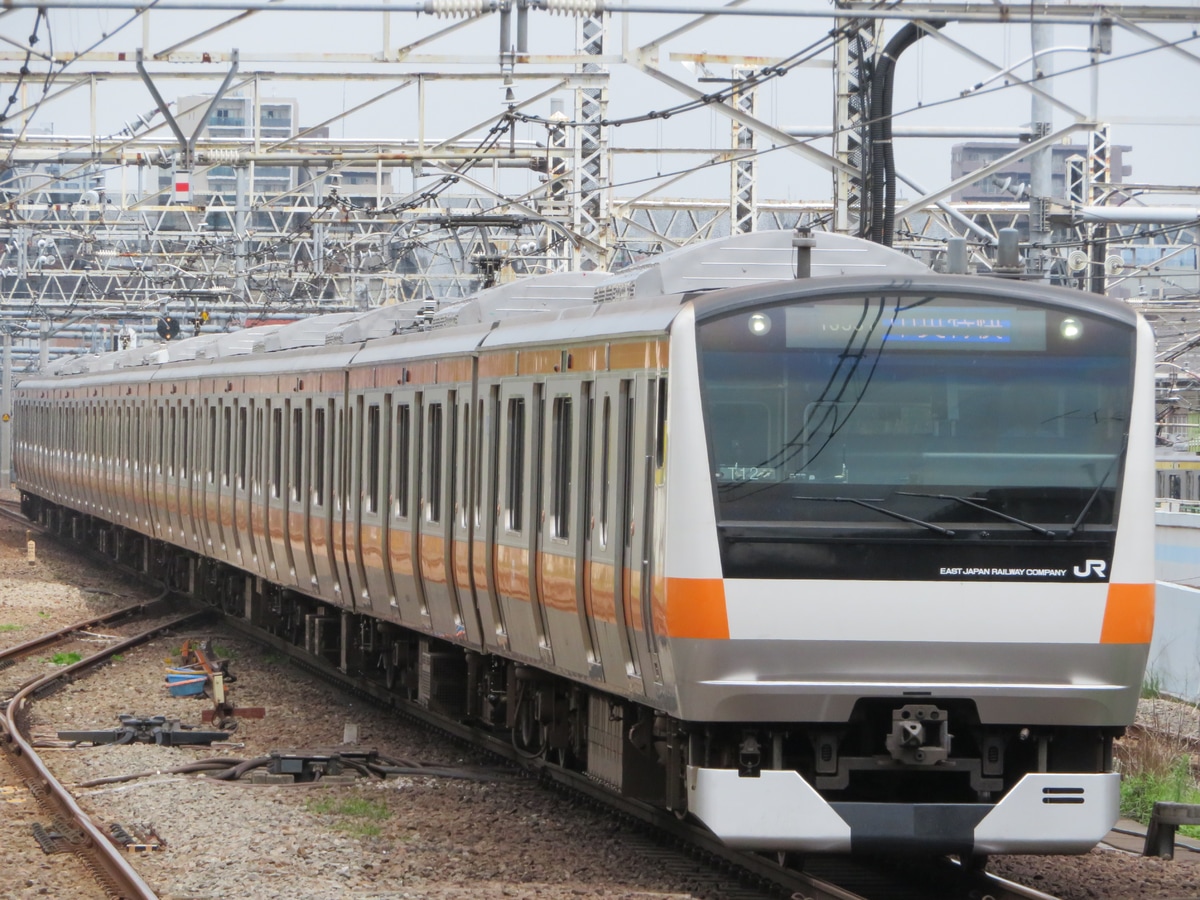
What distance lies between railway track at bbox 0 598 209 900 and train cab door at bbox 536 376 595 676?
7.59 ft

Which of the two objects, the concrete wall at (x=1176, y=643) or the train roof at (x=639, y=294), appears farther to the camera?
the concrete wall at (x=1176, y=643)

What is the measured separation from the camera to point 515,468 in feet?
35.8

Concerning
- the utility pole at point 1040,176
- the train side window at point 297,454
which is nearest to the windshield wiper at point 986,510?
the utility pole at point 1040,176

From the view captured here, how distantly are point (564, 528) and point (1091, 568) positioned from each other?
282cm

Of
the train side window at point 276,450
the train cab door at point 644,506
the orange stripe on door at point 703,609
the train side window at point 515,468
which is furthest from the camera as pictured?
the train side window at point 276,450

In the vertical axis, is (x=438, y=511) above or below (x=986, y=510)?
below

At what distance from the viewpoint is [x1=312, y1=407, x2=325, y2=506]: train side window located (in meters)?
16.1

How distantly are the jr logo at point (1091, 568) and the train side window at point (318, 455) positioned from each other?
28.7 feet

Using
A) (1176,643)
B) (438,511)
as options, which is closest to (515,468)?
(438,511)

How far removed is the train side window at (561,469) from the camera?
9.98 m

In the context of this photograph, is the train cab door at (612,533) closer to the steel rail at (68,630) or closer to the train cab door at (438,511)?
the train cab door at (438,511)

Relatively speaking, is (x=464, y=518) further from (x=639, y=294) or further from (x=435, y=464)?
(x=639, y=294)

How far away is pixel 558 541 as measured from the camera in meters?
10.1

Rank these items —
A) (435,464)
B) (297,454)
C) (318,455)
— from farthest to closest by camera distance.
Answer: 1. (297,454)
2. (318,455)
3. (435,464)
